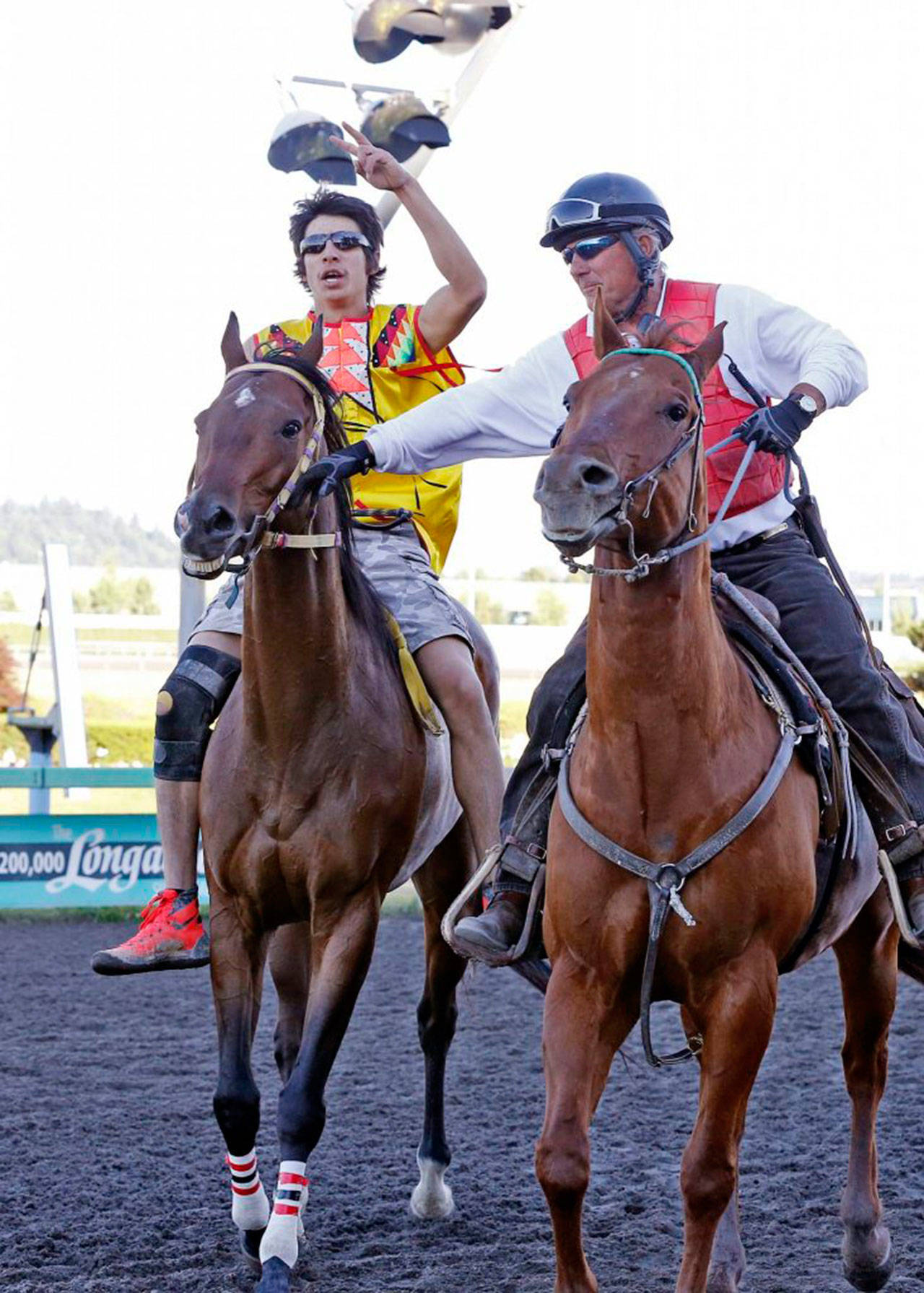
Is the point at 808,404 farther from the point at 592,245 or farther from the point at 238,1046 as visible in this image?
the point at 238,1046

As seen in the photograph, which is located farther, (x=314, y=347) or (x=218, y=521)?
(x=314, y=347)

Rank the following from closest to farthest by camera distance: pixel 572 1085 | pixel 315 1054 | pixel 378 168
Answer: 1. pixel 572 1085
2. pixel 315 1054
3. pixel 378 168

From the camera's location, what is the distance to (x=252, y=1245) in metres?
4.96

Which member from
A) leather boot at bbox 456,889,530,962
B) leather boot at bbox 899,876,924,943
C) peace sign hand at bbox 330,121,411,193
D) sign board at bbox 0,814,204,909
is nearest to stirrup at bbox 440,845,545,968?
leather boot at bbox 456,889,530,962

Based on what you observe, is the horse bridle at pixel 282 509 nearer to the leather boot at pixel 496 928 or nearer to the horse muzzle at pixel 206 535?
the horse muzzle at pixel 206 535

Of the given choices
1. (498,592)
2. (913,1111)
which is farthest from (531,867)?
(498,592)

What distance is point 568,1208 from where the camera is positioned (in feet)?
12.2

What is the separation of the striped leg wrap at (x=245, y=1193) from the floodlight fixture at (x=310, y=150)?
4205 millimetres

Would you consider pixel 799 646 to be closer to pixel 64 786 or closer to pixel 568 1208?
pixel 568 1208

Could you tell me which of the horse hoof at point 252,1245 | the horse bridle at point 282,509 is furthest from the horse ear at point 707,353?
the horse hoof at point 252,1245

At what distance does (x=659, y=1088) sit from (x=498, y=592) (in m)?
39.0

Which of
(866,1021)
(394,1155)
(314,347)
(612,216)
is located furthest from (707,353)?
(394,1155)

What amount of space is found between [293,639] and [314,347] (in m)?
0.89

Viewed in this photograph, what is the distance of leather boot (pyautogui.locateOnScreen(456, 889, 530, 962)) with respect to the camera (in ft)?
14.3
